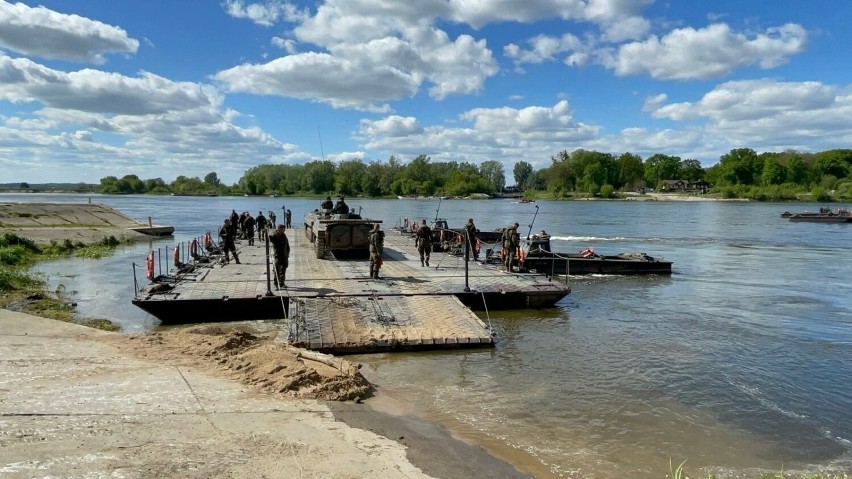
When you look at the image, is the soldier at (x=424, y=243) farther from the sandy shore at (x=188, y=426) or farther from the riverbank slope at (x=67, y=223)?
the riverbank slope at (x=67, y=223)

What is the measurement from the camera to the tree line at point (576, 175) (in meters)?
137

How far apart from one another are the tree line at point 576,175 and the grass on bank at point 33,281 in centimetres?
11556

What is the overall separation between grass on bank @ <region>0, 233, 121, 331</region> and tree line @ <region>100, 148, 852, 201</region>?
115564 mm

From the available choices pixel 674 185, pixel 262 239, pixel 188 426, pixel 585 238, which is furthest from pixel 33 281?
pixel 674 185

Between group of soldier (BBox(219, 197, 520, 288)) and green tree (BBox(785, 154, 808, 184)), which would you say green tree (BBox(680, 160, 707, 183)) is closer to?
green tree (BBox(785, 154, 808, 184))

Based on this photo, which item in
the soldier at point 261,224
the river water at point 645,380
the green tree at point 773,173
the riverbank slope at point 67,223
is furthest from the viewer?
the green tree at point 773,173

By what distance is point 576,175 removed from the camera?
548 ft

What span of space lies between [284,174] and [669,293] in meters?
160

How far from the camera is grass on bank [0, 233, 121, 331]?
14.7 meters

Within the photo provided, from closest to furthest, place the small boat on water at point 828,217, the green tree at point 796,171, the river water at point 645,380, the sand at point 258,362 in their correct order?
the river water at point 645,380 → the sand at point 258,362 → the small boat on water at point 828,217 → the green tree at point 796,171

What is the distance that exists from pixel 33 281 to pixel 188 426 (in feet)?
54.5

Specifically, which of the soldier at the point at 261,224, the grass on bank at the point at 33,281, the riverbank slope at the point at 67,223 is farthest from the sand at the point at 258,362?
the riverbank slope at the point at 67,223

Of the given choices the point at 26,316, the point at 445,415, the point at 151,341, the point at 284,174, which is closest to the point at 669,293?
the point at 445,415

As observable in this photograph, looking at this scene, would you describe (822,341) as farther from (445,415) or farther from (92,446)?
(92,446)
